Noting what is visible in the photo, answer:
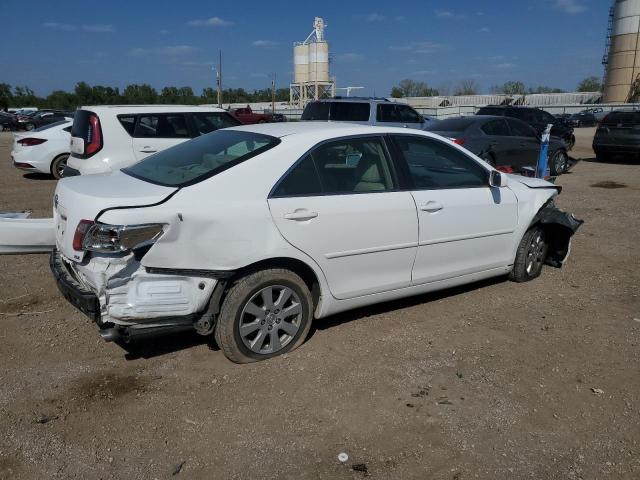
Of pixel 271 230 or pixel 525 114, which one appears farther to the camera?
pixel 525 114

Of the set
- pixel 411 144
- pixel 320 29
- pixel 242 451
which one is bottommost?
pixel 242 451

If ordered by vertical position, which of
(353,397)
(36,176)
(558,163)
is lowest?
(353,397)

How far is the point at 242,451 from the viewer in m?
2.98

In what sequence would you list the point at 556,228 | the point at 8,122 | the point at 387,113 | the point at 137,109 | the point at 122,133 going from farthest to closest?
the point at 8,122, the point at 387,113, the point at 137,109, the point at 122,133, the point at 556,228

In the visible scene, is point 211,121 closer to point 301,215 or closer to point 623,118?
point 301,215

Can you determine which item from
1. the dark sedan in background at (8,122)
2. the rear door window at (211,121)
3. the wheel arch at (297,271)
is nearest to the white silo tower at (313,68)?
the dark sedan in background at (8,122)

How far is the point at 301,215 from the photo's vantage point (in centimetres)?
379

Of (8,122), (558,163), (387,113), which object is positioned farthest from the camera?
(8,122)

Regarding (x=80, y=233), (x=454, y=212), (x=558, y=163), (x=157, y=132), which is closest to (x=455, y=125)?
(x=558, y=163)

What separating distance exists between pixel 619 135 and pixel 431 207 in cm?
1435

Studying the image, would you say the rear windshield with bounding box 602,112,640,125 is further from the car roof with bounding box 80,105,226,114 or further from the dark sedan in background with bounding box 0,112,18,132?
the dark sedan in background with bounding box 0,112,18,132

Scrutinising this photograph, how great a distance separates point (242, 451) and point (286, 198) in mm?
1629

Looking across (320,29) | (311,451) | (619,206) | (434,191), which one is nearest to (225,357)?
(311,451)

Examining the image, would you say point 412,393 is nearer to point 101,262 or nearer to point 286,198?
point 286,198
